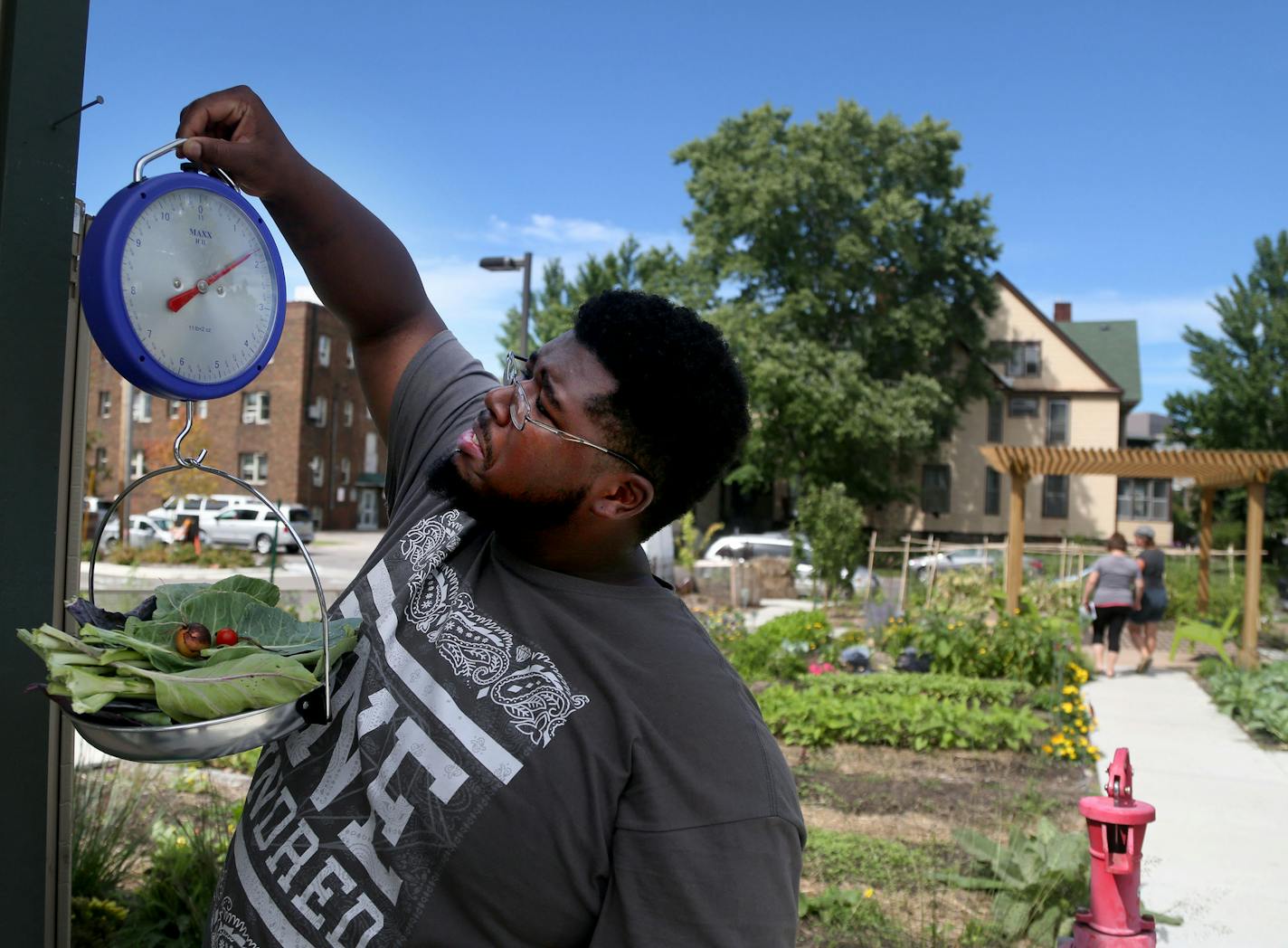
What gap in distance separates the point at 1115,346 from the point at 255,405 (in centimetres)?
3689

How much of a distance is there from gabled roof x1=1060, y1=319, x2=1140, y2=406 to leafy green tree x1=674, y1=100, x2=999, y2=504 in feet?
40.2

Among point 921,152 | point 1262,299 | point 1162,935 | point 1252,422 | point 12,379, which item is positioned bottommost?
point 1162,935

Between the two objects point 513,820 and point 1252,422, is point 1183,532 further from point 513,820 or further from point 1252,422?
point 513,820

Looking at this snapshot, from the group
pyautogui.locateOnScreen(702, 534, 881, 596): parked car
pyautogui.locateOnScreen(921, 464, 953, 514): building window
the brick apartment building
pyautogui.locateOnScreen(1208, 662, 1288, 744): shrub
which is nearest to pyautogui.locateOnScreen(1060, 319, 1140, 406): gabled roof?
pyautogui.locateOnScreen(921, 464, 953, 514): building window

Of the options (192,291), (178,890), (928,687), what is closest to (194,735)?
(192,291)

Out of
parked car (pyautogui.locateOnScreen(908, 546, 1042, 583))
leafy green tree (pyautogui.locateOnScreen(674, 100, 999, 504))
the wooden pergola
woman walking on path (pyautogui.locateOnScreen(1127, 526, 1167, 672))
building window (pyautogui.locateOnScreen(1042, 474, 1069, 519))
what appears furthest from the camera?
building window (pyautogui.locateOnScreen(1042, 474, 1069, 519))

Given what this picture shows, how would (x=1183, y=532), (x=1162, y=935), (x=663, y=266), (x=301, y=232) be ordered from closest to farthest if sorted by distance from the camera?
(x=301, y=232) → (x=1162, y=935) → (x=663, y=266) → (x=1183, y=532)

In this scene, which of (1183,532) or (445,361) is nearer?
(445,361)

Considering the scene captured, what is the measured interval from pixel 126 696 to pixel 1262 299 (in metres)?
41.1

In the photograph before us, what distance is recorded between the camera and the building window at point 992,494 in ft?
129

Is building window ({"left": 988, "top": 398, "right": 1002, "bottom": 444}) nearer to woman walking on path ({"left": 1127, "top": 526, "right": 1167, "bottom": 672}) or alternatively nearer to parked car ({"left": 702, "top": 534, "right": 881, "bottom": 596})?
parked car ({"left": 702, "top": 534, "right": 881, "bottom": 596})

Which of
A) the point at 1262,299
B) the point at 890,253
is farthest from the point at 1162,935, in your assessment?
the point at 1262,299

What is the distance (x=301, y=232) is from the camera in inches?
71.1

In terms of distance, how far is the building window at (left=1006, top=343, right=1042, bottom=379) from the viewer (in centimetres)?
3984
